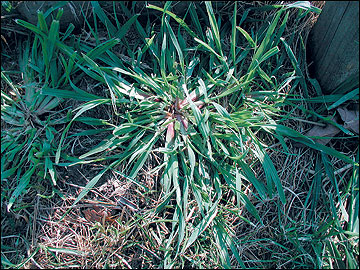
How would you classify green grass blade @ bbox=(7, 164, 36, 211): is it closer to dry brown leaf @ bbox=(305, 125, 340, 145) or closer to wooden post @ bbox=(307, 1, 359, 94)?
dry brown leaf @ bbox=(305, 125, 340, 145)

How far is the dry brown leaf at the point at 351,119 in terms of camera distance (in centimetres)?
188

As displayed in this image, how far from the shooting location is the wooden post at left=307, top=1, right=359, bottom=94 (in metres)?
1.69

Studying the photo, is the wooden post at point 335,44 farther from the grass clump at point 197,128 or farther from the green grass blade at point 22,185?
the green grass blade at point 22,185

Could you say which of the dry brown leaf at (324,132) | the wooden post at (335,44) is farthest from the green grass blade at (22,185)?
the wooden post at (335,44)

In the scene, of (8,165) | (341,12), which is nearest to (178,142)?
(8,165)

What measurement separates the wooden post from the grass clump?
9cm

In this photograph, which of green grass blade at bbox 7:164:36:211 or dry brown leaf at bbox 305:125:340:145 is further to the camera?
dry brown leaf at bbox 305:125:340:145

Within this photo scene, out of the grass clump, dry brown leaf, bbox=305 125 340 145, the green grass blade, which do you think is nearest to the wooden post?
the grass clump

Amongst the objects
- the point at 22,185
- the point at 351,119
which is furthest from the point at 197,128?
the point at 22,185

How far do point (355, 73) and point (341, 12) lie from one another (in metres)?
0.32

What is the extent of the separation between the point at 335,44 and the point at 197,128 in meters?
0.85

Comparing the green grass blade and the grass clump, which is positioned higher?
the grass clump

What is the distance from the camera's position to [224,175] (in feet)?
6.00

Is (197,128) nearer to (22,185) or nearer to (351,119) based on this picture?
(351,119)
